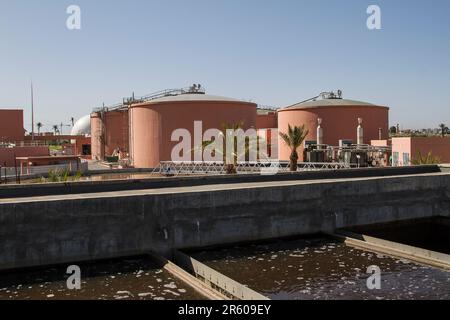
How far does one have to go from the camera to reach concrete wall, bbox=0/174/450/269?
1420 cm

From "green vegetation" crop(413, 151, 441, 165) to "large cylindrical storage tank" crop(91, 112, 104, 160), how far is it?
39899 mm

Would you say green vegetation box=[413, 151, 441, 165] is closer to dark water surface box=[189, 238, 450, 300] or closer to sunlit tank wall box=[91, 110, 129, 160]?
dark water surface box=[189, 238, 450, 300]

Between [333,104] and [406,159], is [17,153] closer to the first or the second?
[333,104]

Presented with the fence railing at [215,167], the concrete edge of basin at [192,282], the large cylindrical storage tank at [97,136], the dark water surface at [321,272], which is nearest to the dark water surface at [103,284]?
the concrete edge of basin at [192,282]

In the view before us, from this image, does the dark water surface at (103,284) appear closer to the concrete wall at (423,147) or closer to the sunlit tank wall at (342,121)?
the concrete wall at (423,147)

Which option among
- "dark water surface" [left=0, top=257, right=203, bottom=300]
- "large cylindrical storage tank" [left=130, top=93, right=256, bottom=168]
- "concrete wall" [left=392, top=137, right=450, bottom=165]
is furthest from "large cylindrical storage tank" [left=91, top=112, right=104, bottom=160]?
"dark water surface" [left=0, top=257, right=203, bottom=300]

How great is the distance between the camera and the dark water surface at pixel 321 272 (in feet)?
40.7

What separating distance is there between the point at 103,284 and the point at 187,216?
437 cm

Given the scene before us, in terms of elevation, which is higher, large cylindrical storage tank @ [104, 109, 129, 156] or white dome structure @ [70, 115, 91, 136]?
white dome structure @ [70, 115, 91, 136]

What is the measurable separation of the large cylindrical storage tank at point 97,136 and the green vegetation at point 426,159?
131 feet

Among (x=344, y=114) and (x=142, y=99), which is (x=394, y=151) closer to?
(x=344, y=114)

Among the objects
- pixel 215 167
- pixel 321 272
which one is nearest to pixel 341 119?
pixel 215 167

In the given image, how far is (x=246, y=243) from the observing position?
1747 cm

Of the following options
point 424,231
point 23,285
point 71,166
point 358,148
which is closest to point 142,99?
point 71,166
